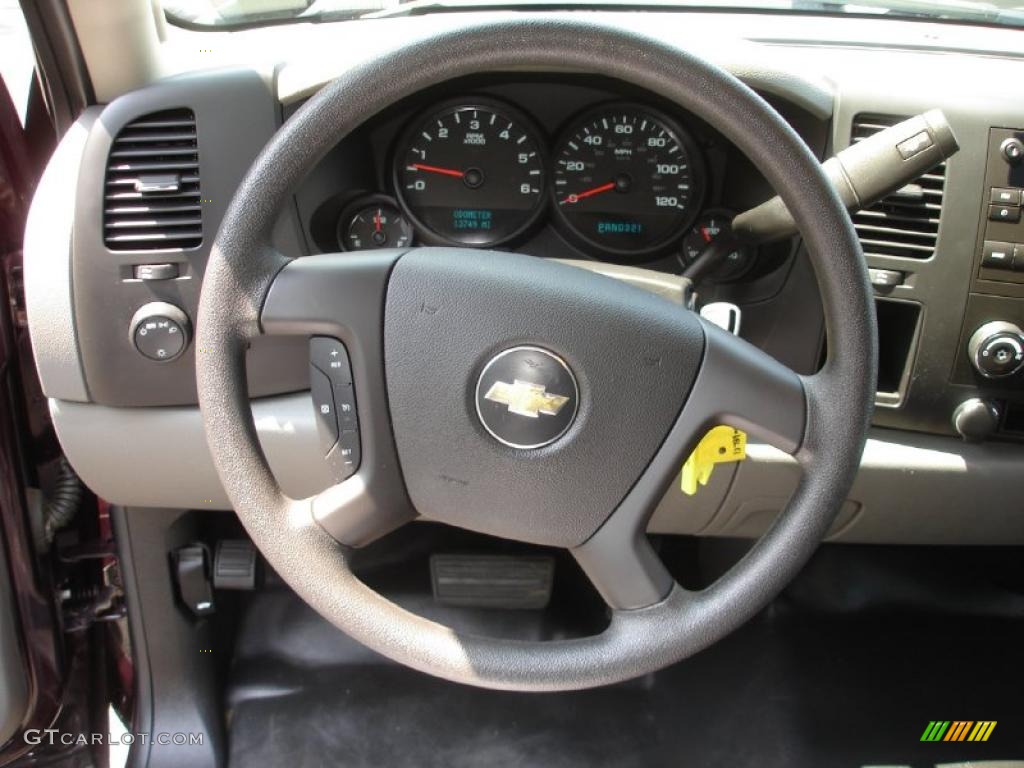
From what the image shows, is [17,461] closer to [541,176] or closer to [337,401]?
[337,401]

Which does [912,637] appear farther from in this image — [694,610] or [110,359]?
[110,359]

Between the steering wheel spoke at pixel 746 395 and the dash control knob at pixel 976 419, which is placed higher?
the steering wheel spoke at pixel 746 395

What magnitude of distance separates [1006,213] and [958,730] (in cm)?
98

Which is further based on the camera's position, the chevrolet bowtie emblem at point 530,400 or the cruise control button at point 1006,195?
the cruise control button at point 1006,195

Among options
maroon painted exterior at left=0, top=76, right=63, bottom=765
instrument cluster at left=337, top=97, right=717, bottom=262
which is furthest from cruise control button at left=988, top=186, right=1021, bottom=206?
maroon painted exterior at left=0, top=76, right=63, bottom=765

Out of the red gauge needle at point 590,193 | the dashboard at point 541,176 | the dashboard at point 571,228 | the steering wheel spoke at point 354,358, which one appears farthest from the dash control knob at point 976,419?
the steering wheel spoke at point 354,358

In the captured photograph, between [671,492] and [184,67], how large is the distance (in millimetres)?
923

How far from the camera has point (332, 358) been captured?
102 centimetres

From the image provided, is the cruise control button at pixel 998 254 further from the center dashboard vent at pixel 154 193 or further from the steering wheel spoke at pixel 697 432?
the center dashboard vent at pixel 154 193

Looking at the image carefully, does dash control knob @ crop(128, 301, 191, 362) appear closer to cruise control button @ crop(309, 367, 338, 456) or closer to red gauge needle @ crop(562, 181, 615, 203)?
cruise control button @ crop(309, 367, 338, 456)

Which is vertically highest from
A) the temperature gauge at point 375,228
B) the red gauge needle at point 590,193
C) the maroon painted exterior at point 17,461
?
the red gauge needle at point 590,193

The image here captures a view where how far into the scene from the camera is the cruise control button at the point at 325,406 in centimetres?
104

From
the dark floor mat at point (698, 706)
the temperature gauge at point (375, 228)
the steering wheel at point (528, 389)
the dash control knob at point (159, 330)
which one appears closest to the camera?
the steering wheel at point (528, 389)

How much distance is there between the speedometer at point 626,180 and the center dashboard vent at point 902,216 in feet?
0.74
